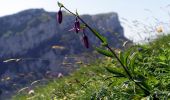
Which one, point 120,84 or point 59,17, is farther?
point 120,84

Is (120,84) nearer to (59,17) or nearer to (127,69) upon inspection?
(127,69)

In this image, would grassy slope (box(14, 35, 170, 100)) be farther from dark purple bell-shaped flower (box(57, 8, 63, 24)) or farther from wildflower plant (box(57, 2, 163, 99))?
dark purple bell-shaped flower (box(57, 8, 63, 24))

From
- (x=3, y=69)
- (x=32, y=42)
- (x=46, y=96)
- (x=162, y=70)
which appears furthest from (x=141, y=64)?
(x=32, y=42)

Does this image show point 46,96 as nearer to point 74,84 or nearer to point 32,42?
point 74,84

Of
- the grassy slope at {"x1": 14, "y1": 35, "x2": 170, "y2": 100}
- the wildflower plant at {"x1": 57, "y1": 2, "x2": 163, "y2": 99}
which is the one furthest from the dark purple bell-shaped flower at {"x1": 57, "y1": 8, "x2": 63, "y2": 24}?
the grassy slope at {"x1": 14, "y1": 35, "x2": 170, "y2": 100}

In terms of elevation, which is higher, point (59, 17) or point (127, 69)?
point (59, 17)

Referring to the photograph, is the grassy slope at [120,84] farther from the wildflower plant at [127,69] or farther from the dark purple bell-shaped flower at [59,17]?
the dark purple bell-shaped flower at [59,17]

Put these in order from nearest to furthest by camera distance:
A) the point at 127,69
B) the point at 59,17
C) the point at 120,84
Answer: the point at 59,17 < the point at 127,69 < the point at 120,84

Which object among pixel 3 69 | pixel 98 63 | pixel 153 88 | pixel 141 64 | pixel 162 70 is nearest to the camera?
pixel 153 88

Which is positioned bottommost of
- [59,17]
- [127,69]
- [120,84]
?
[120,84]

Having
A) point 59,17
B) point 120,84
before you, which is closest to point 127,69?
point 120,84

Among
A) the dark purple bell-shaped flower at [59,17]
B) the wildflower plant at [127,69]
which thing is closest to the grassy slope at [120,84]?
the wildflower plant at [127,69]
